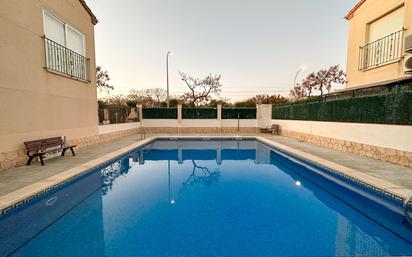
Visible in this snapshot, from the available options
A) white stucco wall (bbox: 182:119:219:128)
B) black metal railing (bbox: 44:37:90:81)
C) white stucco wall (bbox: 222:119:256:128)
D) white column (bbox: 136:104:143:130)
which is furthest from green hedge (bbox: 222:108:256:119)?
black metal railing (bbox: 44:37:90:81)

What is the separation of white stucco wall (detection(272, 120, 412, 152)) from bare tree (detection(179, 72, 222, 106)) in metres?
19.0

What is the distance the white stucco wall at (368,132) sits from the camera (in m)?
5.91

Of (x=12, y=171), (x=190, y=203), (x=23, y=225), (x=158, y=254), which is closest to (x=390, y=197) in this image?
(x=190, y=203)

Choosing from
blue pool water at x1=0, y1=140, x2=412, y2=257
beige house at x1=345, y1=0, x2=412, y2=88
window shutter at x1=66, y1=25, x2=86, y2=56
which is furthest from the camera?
window shutter at x1=66, y1=25, x2=86, y2=56

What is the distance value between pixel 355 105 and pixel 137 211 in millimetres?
9013

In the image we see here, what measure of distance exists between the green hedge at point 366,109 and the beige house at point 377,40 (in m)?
1.04

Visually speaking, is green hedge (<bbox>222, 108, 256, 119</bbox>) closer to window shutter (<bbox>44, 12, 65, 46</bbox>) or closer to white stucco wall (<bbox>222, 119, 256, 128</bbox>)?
white stucco wall (<bbox>222, 119, 256, 128</bbox>)

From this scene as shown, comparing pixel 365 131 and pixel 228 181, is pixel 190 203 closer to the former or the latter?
pixel 228 181

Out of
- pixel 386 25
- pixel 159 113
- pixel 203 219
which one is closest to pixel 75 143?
pixel 203 219

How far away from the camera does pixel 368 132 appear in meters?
7.26

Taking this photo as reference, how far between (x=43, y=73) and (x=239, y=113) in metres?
14.1

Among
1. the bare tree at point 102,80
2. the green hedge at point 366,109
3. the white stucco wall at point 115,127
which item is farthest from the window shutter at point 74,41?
the bare tree at point 102,80

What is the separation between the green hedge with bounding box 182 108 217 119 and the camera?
1788 centimetres

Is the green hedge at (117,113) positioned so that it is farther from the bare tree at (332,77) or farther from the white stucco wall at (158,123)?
the bare tree at (332,77)
